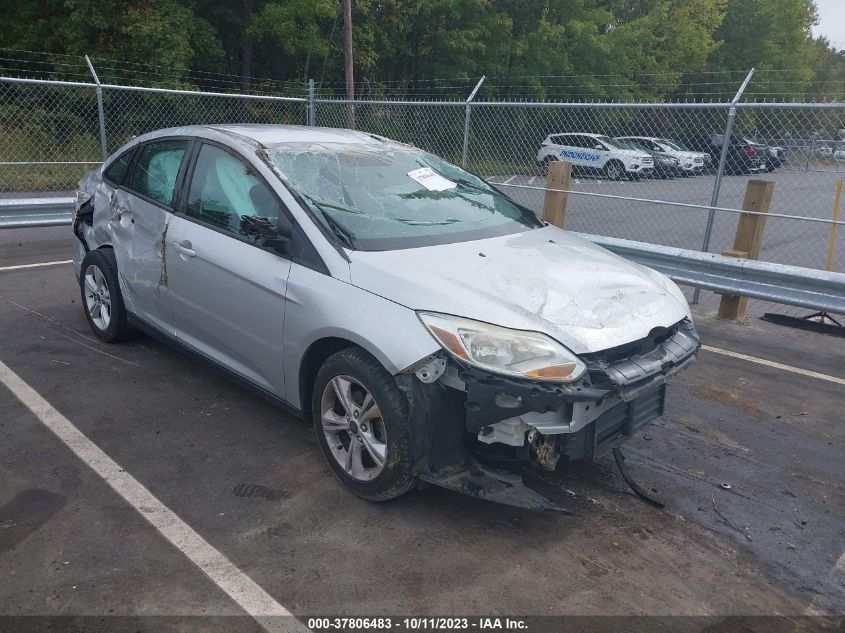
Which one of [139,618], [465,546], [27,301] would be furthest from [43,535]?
[27,301]

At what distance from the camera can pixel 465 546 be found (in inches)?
124

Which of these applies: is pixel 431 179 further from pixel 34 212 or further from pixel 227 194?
pixel 34 212

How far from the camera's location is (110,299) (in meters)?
5.12

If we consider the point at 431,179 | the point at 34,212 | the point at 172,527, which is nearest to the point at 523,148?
the point at 34,212

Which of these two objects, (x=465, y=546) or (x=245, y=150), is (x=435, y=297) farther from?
(x=245, y=150)

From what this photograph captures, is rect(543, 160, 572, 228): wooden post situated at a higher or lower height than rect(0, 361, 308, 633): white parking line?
higher

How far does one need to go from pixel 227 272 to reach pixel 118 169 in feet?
6.26

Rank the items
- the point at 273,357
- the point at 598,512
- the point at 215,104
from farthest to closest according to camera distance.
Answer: the point at 215,104 < the point at 273,357 < the point at 598,512

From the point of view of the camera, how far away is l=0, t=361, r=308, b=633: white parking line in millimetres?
2713

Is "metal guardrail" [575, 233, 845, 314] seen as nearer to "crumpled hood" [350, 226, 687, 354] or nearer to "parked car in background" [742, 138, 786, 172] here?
"crumpled hood" [350, 226, 687, 354]

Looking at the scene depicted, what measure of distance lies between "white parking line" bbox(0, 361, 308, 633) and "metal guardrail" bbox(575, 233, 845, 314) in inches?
198

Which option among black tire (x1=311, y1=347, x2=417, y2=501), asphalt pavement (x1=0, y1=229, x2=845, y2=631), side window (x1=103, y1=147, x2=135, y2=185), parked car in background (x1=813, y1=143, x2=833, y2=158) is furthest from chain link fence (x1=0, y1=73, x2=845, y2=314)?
black tire (x1=311, y1=347, x2=417, y2=501)

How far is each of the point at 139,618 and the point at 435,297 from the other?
5.63 feet

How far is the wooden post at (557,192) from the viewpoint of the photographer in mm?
8258
